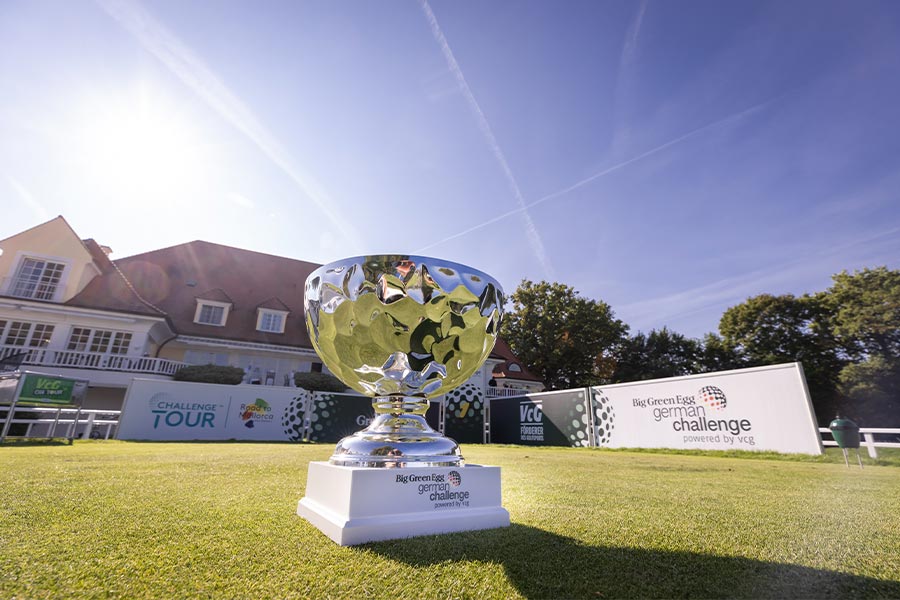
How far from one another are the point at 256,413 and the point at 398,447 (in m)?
10.5

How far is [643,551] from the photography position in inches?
43.4

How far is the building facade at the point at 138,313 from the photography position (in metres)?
12.7

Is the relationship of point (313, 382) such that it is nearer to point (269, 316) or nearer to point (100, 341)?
point (269, 316)

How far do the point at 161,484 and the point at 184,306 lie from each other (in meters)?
16.5

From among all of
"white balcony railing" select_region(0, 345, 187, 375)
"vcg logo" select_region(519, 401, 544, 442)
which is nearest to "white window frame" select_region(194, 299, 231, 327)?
"white balcony railing" select_region(0, 345, 187, 375)

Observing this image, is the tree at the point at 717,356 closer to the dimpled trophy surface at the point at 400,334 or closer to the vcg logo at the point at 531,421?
the vcg logo at the point at 531,421

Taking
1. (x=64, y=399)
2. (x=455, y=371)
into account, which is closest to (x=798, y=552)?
(x=455, y=371)

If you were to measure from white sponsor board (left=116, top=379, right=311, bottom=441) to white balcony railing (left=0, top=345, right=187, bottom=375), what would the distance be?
17.1ft

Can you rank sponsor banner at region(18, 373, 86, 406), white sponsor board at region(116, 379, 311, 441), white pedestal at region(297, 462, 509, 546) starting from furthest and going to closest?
1. white sponsor board at region(116, 379, 311, 441)
2. sponsor banner at region(18, 373, 86, 406)
3. white pedestal at region(297, 462, 509, 546)

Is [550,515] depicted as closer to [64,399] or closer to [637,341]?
[64,399]

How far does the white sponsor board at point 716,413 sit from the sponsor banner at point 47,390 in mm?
12337

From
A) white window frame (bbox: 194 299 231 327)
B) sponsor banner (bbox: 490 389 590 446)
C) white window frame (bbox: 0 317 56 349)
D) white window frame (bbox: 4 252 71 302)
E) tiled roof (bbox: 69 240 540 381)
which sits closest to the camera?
sponsor banner (bbox: 490 389 590 446)

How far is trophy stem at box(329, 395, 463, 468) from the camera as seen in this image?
4.45 ft

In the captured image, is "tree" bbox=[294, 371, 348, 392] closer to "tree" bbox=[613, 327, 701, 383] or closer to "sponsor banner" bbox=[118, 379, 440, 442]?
"sponsor banner" bbox=[118, 379, 440, 442]
